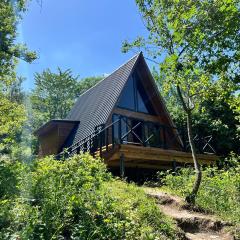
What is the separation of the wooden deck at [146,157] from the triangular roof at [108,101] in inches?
91.6

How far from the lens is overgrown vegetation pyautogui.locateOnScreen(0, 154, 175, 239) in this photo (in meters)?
4.62

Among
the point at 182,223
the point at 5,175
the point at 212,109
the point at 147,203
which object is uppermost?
the point at 212,109

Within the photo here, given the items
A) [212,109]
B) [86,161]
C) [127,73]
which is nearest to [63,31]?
[127,73]

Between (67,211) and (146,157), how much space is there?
7.98 metres

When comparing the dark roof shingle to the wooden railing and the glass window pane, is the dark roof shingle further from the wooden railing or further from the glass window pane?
the glass window pane

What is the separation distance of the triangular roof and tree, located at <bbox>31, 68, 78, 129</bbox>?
26844mm

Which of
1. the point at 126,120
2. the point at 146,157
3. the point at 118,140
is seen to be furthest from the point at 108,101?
the point at 146,157

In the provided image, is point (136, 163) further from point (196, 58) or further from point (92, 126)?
point (196, 58)

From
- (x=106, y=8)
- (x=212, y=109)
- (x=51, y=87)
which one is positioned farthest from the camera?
(x=51, y=87)

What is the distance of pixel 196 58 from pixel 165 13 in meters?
4.49

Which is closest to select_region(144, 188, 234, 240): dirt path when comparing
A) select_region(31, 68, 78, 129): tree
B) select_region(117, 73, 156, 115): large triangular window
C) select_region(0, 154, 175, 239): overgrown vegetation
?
select_region(0, 154, 175, 239): overgrown vegetation

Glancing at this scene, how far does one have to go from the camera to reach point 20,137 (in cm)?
3538

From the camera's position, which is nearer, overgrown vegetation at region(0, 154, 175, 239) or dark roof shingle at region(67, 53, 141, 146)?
overgrown vegetation at region(0, 154, 175, 239)

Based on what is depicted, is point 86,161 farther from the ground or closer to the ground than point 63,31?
closer to the ground
